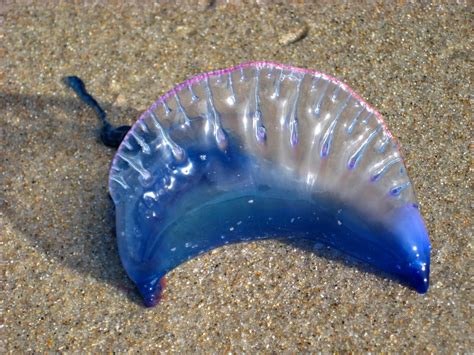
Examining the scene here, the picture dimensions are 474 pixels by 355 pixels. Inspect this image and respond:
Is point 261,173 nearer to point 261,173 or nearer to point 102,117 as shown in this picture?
point 261,173

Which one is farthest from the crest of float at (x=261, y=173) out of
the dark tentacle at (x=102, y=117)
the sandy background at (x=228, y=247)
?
the dark tentacle at (x=102, y=117)

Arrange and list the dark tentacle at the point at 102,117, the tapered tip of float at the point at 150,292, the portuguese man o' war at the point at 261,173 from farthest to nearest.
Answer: the dark tentacle at the point at 102,117 → the tapered tip of float at the point at 150,292 → the portuguese man o' war at the point at 261,173

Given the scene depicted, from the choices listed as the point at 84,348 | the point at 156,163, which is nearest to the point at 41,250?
the point at 84,348

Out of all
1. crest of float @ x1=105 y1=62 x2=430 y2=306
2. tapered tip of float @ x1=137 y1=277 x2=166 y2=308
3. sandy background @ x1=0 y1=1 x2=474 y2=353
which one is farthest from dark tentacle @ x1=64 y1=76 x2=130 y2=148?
tapered tip of float @ x1=137 y1=277 x2=166 y2=308

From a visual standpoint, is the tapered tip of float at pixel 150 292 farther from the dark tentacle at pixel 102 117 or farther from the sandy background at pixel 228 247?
the dark tentacle at pixel 102 117

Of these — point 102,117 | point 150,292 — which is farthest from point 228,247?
point 102,117

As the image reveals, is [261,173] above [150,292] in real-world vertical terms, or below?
above
